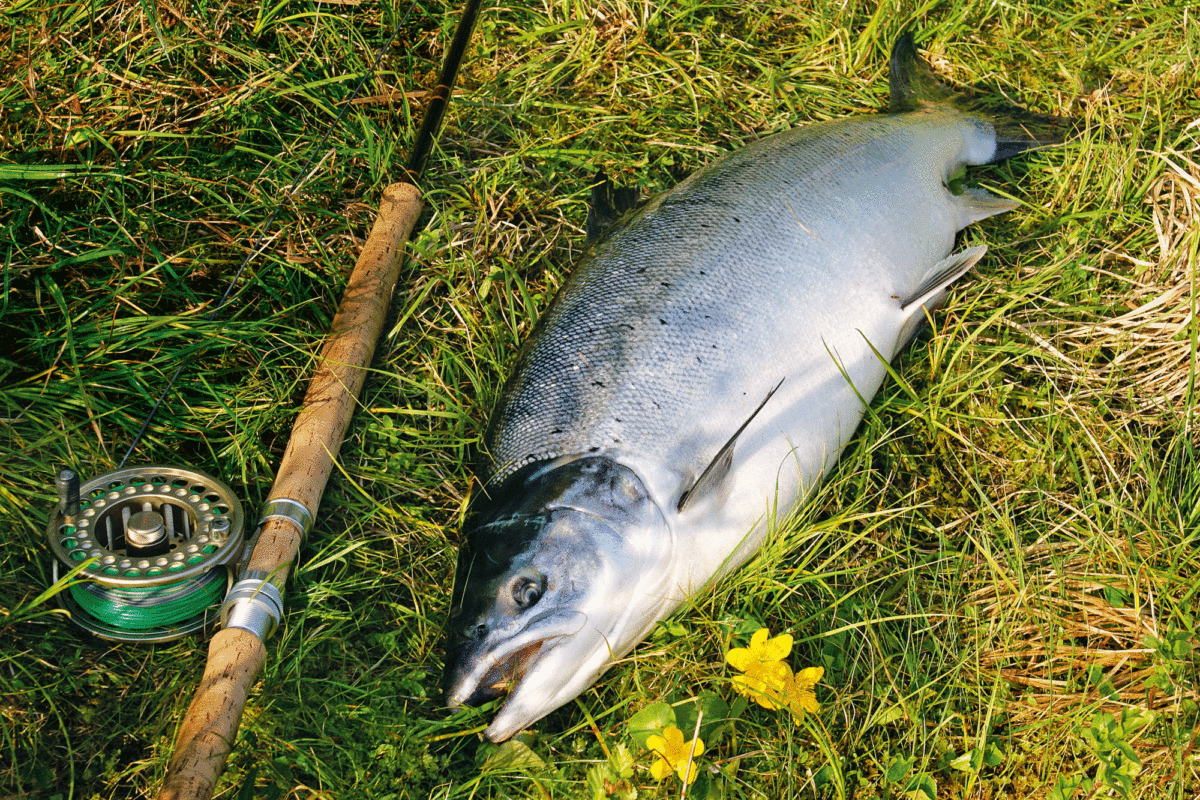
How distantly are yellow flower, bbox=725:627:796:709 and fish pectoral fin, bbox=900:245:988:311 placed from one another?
1.30 metres

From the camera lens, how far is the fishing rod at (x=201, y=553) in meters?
2.13

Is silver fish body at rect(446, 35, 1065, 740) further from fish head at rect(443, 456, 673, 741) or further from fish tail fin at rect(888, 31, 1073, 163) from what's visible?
fish tail fin at rect(888, 31, 1073, 163)

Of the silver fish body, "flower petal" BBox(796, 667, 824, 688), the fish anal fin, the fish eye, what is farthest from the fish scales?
"flower petal" BBox(796, 667, 824, 688)

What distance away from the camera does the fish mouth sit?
7.20 ft

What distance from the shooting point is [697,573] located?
8.22 feet

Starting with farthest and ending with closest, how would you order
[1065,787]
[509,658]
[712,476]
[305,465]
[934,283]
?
[934,283] → [305,465] → [712,476] → [1065,787] → [509,658]

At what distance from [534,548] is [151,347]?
5.33 ft

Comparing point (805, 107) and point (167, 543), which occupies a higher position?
point (167, 543)

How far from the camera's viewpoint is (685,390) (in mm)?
2516

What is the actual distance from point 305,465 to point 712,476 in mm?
1205

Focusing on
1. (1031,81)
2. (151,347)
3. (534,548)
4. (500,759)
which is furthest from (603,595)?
(1031,81)

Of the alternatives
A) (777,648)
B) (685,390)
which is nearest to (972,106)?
(685,390)

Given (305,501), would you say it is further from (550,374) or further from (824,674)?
(824,674)

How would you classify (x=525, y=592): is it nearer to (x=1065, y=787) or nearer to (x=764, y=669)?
(x=764, y=669)
